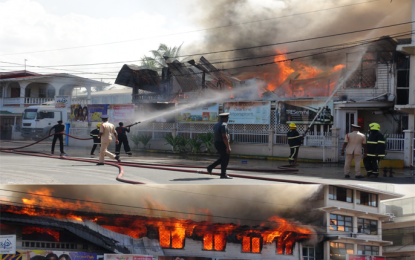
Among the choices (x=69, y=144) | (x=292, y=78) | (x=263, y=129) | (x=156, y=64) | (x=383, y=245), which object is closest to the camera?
(x=383, y=245)

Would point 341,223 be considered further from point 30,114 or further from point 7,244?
point 30,114

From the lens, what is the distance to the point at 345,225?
11.2 meters

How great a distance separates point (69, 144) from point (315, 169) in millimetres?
15549

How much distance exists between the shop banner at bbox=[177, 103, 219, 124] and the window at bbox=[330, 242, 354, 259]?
10967 mm

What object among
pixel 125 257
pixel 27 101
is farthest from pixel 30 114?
pixel 125 257

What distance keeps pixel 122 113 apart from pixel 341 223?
618 inches

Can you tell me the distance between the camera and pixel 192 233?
12633mm

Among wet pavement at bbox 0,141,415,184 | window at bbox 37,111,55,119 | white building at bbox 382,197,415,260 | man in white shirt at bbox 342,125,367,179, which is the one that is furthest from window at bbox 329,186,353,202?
window at bbox 37,111,55,119

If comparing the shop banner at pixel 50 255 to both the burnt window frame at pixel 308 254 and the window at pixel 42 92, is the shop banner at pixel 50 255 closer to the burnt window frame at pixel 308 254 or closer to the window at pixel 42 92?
the burnt window frame at pixel 308 254

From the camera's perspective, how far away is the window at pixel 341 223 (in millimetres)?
11087

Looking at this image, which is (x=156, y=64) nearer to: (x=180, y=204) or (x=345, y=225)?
(x=180, y=204)

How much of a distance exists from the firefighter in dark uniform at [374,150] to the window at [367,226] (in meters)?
2.03

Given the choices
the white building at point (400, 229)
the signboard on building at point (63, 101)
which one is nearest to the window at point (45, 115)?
the signboard on building at point (63, 101)

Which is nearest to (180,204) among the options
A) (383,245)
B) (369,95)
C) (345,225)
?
(345,225)
